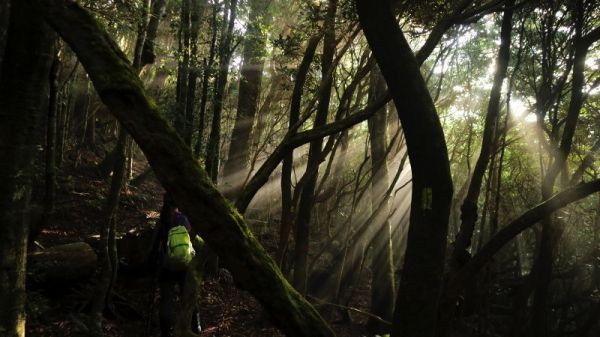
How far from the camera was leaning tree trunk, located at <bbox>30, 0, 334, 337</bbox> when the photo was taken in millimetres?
1979

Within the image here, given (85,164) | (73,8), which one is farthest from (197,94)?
(73,8)

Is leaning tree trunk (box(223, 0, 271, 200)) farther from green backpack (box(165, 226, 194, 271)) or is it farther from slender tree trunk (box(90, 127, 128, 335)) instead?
green backpack (box(165, 226, 194, 271))

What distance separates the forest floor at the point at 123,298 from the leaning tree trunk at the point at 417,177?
13.7 feet

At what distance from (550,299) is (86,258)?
10772 mm

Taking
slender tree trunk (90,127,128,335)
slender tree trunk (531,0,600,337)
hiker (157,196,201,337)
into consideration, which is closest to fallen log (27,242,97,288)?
slender tree trunk (90,127,128,335)

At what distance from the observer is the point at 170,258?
6.10m

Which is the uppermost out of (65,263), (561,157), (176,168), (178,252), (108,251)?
(561,157)

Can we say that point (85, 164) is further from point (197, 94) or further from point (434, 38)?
point (434, 38)

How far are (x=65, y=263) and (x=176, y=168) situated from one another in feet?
21.2

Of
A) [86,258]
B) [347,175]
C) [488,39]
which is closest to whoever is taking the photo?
[86,258]

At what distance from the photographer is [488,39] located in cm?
1301

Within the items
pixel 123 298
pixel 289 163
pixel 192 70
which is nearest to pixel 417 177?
pixel 289 163

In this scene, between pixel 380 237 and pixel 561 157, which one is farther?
pixel 380 237

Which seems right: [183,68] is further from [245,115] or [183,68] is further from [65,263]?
[65,263]
